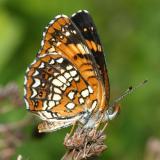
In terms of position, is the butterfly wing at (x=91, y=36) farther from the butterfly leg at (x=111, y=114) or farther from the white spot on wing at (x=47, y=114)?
the white spot on wing at (x=47, y=114)

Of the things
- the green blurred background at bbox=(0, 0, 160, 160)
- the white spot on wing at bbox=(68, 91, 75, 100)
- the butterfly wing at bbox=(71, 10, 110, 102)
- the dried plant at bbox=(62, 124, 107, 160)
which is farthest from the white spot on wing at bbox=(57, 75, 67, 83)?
the green blurred background at bbox=(0, 0, 160, 160)

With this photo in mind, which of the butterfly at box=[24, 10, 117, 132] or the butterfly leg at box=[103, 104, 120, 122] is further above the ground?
the butterfly at box=[24, 10, 117, 132]

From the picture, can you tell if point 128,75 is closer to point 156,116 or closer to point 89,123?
point 156,116

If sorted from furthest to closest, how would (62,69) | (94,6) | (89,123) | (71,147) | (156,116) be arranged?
(94,6) → (156,116) → (62,69) → (89,123) → (71,147)

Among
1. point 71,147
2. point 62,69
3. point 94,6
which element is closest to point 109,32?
point 94,6

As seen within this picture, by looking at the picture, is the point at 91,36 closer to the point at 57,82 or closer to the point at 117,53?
the point at 57,82

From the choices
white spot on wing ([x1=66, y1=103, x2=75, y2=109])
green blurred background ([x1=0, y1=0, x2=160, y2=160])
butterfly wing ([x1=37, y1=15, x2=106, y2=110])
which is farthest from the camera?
green blurred background ([x1=0, y1=0, x2=160, y2=160])

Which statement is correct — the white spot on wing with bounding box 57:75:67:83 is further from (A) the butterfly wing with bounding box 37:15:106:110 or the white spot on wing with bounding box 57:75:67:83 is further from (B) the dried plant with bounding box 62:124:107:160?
(B) the dried plant with bounding box 62:124:107:160
